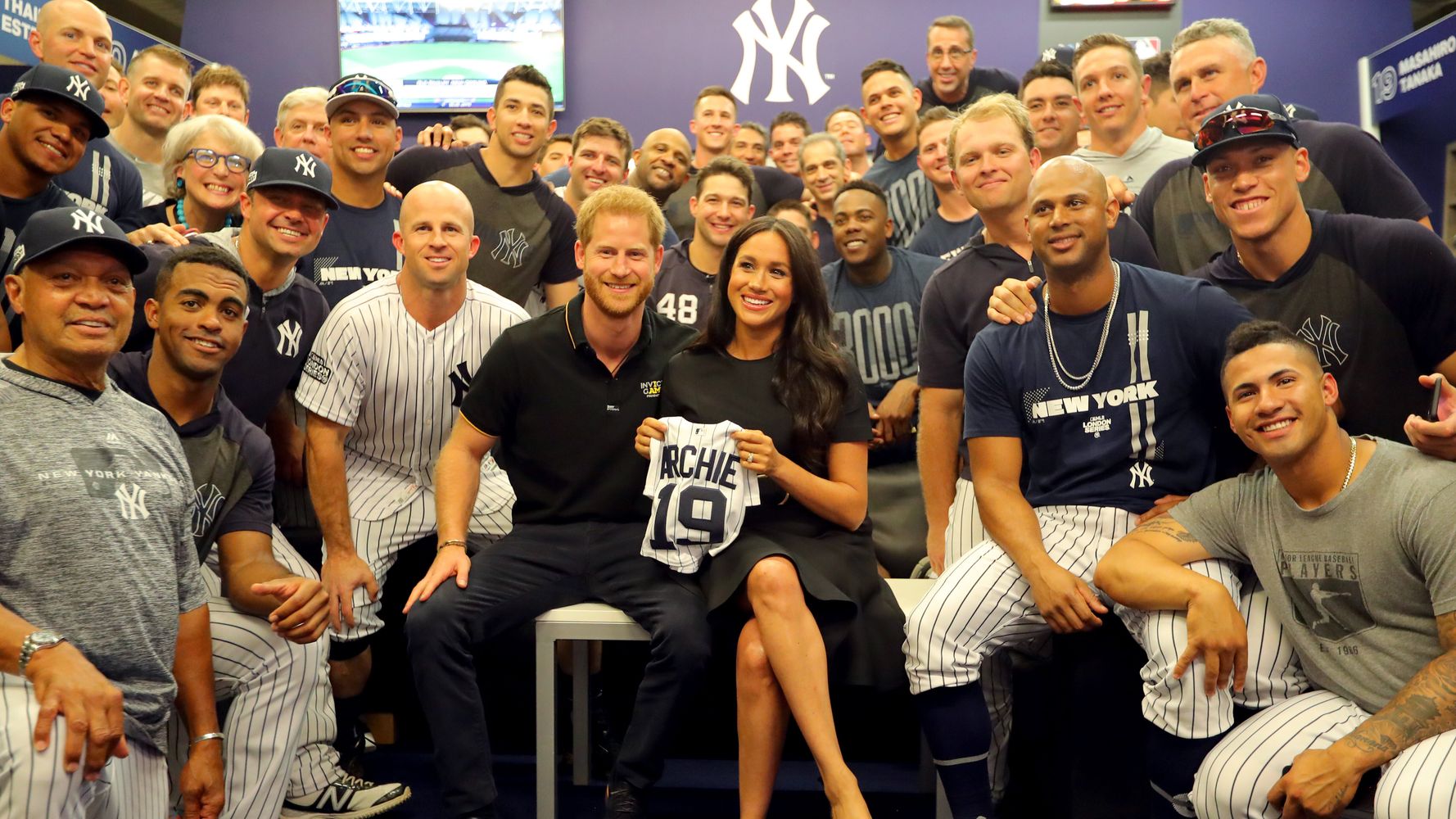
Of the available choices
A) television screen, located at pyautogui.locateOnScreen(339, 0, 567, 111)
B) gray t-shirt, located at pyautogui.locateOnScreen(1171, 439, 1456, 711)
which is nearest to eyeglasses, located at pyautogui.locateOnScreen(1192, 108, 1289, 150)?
gray t-shirt, located at pyautogui.locateOnScreen(1171, 439, 1456, 711)

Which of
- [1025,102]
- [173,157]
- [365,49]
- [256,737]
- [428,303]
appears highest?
→ [365,49]

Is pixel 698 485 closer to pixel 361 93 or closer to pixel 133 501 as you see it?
pixel 133 501

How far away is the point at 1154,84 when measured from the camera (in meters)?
5.58

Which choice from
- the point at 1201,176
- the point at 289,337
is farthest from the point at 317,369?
the point at 1201,176

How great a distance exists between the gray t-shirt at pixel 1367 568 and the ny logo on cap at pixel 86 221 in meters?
2.72

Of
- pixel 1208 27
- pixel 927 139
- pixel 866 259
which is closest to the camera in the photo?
pixel 1208 27

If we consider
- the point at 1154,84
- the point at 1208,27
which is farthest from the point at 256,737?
the point at 1154,84

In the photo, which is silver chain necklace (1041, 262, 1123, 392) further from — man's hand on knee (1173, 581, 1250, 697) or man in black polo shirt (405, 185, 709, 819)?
man in black polo shirt (405, 185, 709, 819)

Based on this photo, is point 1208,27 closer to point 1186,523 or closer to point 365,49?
point 1186,523

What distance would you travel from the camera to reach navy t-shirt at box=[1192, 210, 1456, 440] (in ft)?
10.1

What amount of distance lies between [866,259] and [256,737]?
2.75 metres

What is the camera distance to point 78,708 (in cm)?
225

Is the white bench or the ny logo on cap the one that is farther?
the white bench

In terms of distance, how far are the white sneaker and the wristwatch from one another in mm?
1237
